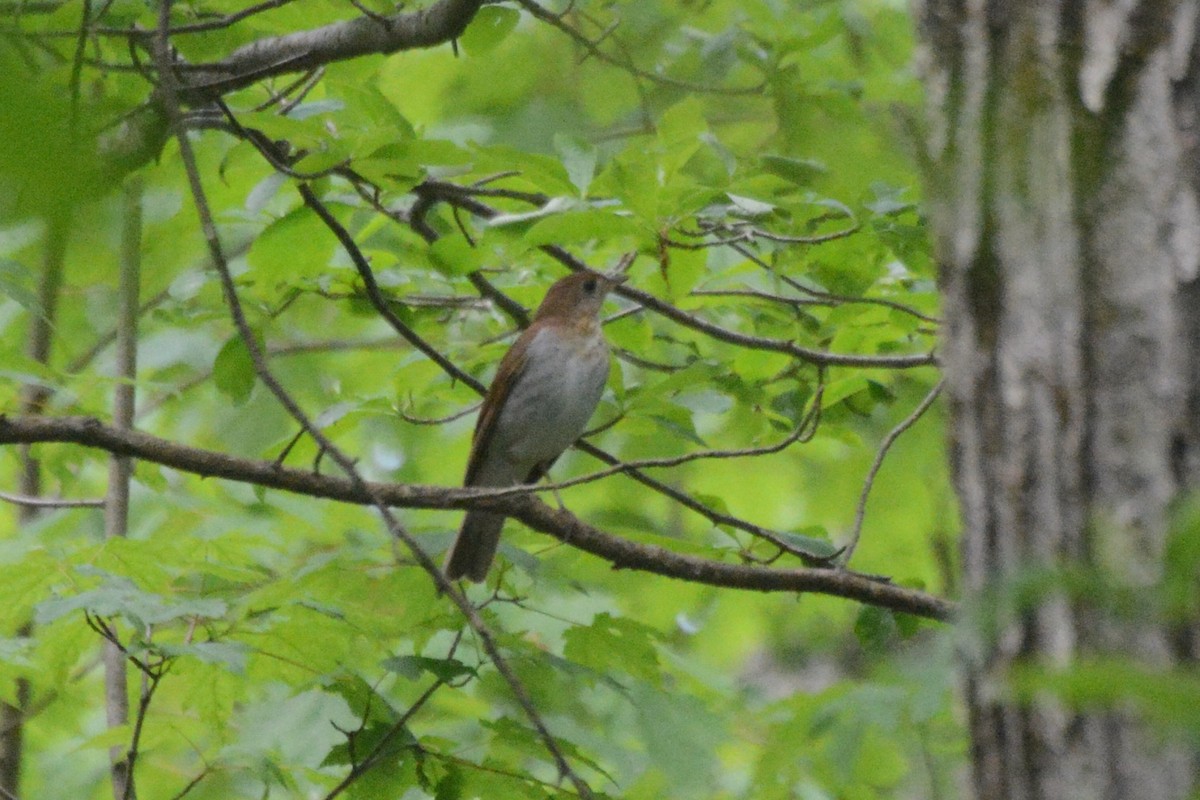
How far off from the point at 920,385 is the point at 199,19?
4.13 m

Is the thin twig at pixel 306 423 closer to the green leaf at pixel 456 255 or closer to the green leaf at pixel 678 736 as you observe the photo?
the green leaf at pixel 456 255

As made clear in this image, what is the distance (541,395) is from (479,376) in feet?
2.19

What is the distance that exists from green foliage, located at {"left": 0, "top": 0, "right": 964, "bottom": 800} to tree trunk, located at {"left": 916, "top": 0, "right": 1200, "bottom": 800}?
0.21 meters

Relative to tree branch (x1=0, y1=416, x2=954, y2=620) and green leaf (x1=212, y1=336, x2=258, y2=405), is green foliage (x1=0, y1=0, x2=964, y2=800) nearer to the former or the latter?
green leaf (x1=212, y1=336, x2=258, y2=405)

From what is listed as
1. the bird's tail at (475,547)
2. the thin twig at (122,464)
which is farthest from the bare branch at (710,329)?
the bird's tail at (475,547)

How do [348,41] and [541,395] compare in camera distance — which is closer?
[348,41]

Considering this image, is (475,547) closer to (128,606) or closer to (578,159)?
(578,159)

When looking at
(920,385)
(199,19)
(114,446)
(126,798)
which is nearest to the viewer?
(114,446)

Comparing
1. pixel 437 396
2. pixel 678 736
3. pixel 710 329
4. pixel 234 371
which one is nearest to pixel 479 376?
pixel 437 396

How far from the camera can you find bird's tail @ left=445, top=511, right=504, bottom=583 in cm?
465

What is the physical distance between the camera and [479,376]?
178 inches

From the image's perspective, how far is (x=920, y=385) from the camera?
21.3 feet

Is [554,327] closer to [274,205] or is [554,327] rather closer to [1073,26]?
[274,205]

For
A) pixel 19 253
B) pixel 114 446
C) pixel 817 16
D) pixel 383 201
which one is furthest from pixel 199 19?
pixel 817 16
